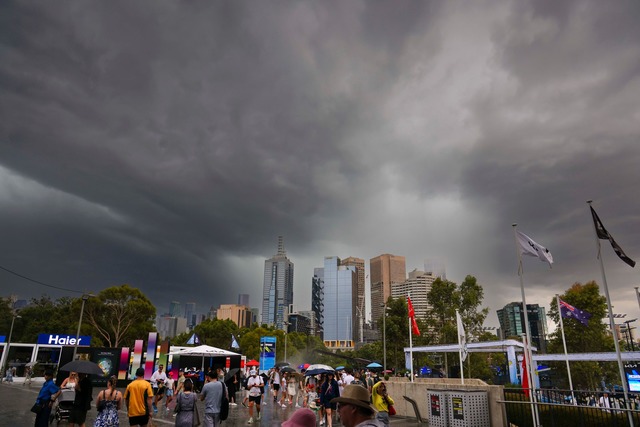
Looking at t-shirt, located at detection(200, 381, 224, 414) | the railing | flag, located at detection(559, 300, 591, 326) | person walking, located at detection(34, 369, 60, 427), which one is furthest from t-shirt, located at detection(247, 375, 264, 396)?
flag, located at detection(559, 300, 591, 326)

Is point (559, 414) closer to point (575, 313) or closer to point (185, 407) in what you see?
point (575, 313)

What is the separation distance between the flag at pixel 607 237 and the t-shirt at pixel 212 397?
44.2ft

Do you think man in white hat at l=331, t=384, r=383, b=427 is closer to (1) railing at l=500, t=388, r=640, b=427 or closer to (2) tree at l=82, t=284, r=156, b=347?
(1) railing at l=500, t=388, r=640, b=427

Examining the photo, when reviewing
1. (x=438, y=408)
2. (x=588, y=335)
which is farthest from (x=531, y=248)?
(x=588, y=335)

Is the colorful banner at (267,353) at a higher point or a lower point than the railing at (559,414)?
higher

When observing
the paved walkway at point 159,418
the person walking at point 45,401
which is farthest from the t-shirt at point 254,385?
the person walking at point 45,401

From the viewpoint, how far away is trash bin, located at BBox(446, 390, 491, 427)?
42.0 feet

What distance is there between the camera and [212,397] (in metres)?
8.78

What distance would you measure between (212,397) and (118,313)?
48437 mm

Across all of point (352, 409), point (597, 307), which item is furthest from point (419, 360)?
point (352, 409)

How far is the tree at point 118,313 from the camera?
165 ft

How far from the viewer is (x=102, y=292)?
50.6m

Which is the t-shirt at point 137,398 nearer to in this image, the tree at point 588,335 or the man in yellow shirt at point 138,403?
the man in yellow shirt at point 138,403

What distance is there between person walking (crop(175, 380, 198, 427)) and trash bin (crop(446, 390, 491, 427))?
8669 mm
